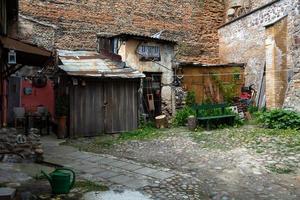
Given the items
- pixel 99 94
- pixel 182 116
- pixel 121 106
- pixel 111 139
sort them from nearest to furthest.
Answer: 1. pixel 111 139
2. pixel 99 94
3. pixel 121 106
4. pixel 182 116

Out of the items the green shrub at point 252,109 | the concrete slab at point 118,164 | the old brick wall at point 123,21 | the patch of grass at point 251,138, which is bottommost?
the concrete slab at point 118,164

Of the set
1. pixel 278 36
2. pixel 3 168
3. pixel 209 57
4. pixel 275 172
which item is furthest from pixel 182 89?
pixel 3 168

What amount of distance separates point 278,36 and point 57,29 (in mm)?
9988

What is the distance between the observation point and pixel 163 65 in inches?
556

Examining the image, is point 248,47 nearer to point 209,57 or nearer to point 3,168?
point 209,57

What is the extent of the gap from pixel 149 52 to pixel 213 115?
3.67 metres

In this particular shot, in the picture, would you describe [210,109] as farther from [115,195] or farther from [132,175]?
[115,195]

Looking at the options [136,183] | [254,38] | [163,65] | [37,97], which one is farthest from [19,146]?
[254,38]

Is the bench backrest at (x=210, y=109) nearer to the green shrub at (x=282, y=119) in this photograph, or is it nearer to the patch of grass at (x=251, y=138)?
Result: the patch of grass at (x=251, y=138)

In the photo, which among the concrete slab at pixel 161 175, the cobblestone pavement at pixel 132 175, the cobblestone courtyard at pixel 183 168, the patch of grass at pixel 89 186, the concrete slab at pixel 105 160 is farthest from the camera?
the concrete slab at pixel 105 160

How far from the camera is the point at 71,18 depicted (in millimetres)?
17062

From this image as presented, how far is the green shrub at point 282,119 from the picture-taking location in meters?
10.8

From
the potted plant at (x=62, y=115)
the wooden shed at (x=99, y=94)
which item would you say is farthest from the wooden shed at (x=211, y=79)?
the potted plant at (x=62, y=115)

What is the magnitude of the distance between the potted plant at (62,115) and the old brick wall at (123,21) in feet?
18.2
